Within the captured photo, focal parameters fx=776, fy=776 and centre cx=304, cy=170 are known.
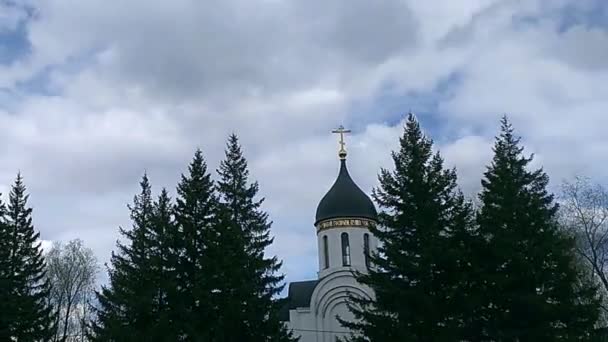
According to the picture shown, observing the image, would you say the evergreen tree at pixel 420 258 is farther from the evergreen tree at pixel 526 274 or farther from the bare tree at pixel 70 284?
the bare tree at pixel 70 284

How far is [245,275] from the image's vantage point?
2211 cm

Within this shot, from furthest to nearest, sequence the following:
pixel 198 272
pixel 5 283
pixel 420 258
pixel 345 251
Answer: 1. pixel 345 251
2. pixel 5 283
3. pixel 198 272
4. pixel 420 258

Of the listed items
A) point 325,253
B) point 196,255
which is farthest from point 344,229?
point 196,255

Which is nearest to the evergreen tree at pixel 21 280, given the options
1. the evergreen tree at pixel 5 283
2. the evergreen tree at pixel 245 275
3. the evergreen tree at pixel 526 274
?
the evergreen tree at pixel 5 283

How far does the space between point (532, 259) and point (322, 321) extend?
566 inches

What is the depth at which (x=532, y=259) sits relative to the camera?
67.3 feet

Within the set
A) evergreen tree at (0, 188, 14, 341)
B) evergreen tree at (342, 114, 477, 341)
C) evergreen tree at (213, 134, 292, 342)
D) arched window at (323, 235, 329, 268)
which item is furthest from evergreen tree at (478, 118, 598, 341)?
evergreen tree at (0, 188, 14, 341)

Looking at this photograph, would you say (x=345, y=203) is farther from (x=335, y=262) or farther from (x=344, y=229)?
(x=335, y=262)

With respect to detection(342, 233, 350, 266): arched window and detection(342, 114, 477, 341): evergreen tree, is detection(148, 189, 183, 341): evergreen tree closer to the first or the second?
detection(342, 114, 477, 341): evergreen tree

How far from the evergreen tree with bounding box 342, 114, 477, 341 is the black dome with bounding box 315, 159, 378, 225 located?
38.6 ft

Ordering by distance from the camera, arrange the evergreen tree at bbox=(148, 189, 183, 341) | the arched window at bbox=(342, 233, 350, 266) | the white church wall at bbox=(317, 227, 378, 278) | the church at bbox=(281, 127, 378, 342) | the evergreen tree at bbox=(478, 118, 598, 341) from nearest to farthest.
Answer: the evergreen tree at bbox=(478, 118, 598, 341)
the evergreen tree at bbox=(148, 189, 183, 341)
the church at bbox=(281, 127, 378, 342)
the white church wall at bbox=(317, 227, 378, 278)
the arched window at bbox=(342, 233, 350, 266)

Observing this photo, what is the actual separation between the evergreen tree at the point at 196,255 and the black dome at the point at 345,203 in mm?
10541

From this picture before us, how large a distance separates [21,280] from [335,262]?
13.0 metres

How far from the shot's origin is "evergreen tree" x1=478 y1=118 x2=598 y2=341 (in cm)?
1984
